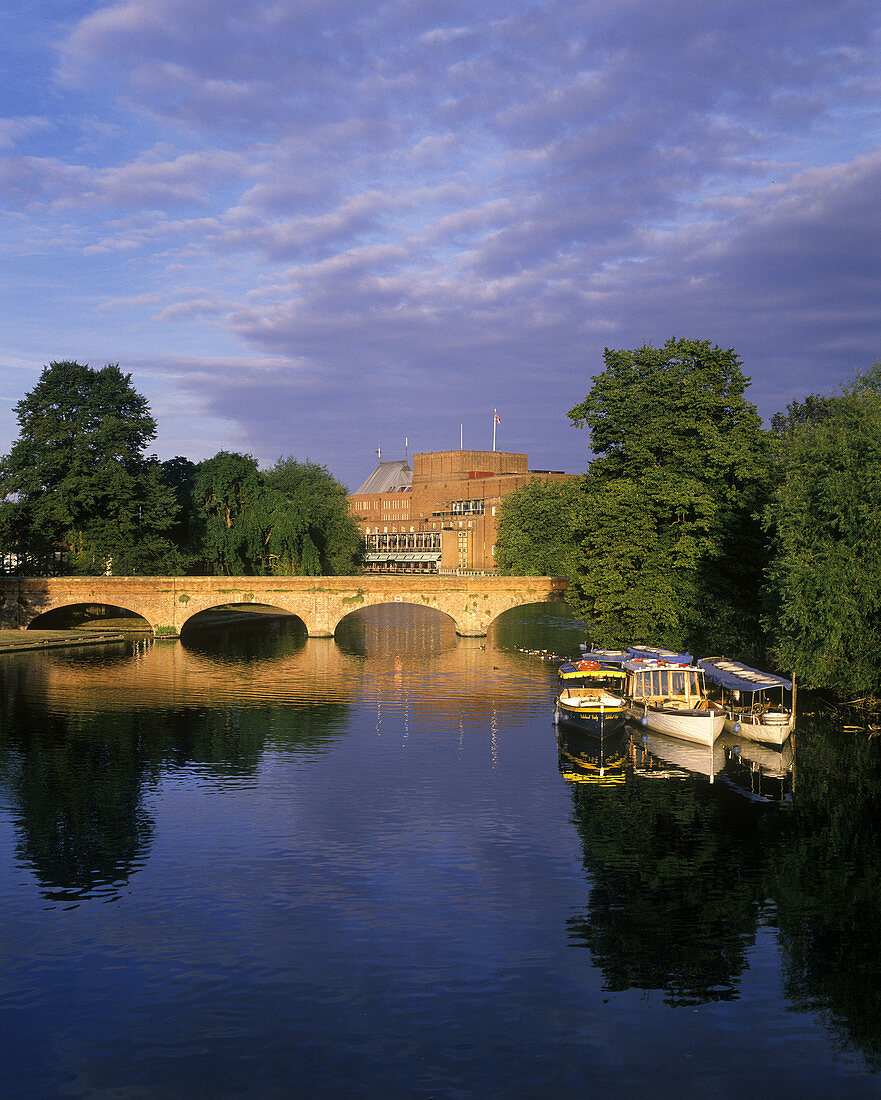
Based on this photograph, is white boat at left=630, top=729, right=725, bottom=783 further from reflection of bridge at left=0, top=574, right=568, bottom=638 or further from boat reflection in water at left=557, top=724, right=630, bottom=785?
reflection of bridge at left=0, top=574, right=568, bottom=638

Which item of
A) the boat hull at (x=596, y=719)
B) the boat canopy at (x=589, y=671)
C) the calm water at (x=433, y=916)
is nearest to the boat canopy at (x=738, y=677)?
the calm water at (x=433, y=916)

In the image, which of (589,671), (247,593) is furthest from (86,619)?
(589,671)

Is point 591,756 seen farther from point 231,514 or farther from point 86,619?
point 86,619

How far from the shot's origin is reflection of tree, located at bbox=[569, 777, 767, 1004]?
2473 centimetres

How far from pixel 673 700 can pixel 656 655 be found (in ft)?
23.7

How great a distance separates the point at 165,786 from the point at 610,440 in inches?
1648

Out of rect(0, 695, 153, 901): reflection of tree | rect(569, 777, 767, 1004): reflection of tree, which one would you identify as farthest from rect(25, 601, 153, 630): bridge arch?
rect(569, 777, 767, 1004): reflection of tree

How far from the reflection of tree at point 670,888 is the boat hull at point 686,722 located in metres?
7.47

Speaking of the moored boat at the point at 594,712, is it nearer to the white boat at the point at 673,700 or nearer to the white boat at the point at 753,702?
the white boat at the point at 673,700

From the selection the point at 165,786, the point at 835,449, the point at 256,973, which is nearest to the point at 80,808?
the point at 165,786

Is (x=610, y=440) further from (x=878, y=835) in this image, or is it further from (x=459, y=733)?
(x=878, y=835)

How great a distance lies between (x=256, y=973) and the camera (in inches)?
949

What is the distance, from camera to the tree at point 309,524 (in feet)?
349

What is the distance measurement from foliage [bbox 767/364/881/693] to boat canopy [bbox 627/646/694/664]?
6016 mm
